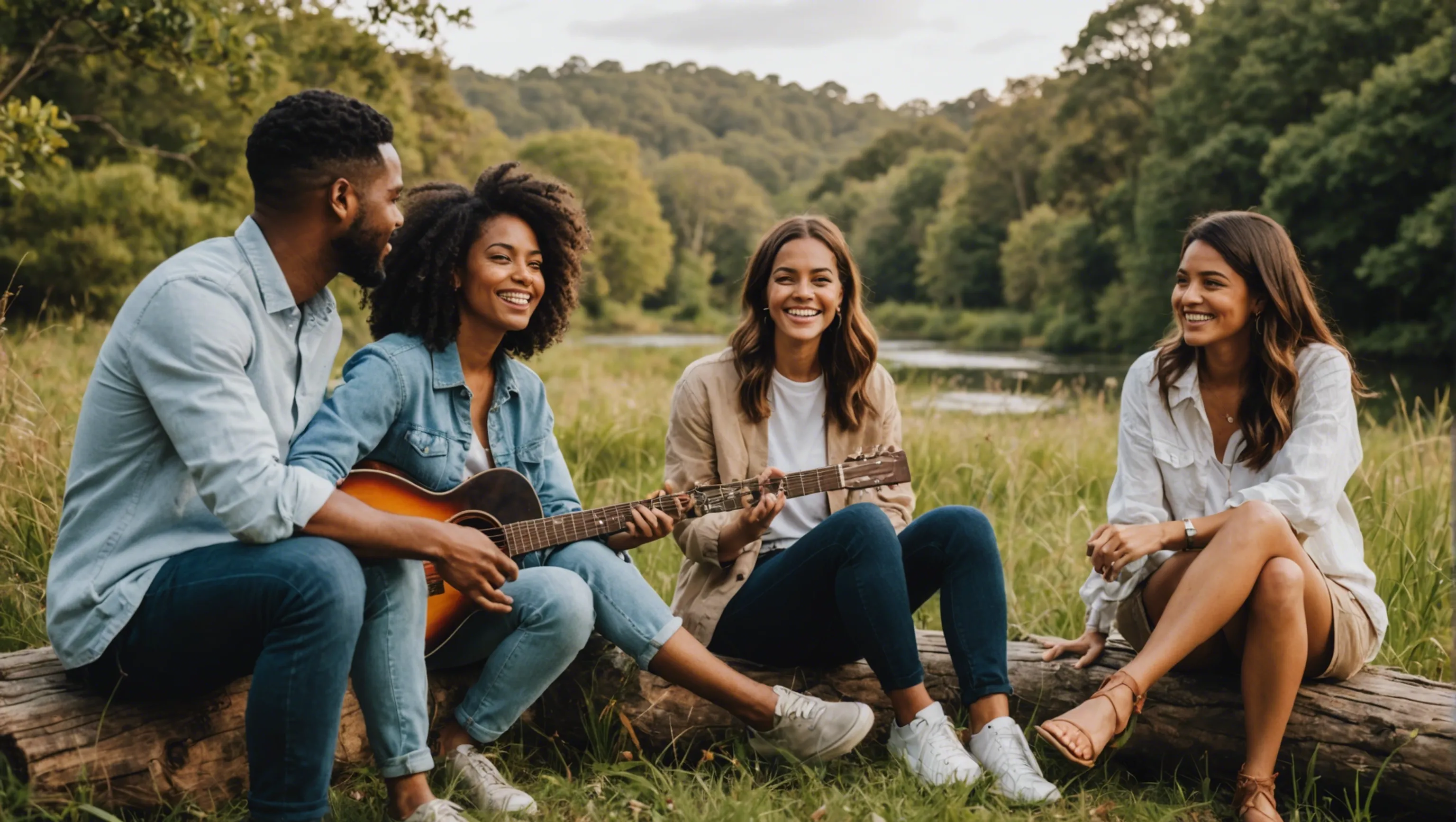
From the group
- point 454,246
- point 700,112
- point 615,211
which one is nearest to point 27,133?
point 454,246

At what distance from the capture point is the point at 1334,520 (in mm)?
2807

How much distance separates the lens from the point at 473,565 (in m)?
2.32

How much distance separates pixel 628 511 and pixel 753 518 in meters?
0.32

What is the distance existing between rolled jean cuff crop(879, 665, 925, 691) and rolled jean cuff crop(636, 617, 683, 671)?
1.79ft

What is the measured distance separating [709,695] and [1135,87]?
35.6m

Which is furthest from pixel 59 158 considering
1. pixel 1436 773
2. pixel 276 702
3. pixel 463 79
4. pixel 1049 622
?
pixel 463 79

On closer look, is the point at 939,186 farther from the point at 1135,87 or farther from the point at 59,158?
the point at 59,158

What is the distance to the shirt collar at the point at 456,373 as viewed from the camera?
278 cm

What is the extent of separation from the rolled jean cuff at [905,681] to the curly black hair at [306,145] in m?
1.73

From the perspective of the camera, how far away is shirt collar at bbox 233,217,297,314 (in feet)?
7.59


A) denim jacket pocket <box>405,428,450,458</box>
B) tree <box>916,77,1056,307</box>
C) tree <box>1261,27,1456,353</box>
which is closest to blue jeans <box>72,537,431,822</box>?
denim jacket pocket <box>405,428,450,458</box>

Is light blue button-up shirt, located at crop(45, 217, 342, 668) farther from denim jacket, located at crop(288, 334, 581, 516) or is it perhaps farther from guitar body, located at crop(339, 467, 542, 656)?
guitar body, located at crop(339, 467, 542, 656)

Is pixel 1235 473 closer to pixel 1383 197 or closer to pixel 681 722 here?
pixel 681 722

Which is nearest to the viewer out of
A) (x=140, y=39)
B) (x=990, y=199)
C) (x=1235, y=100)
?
(x=140, y=39)
